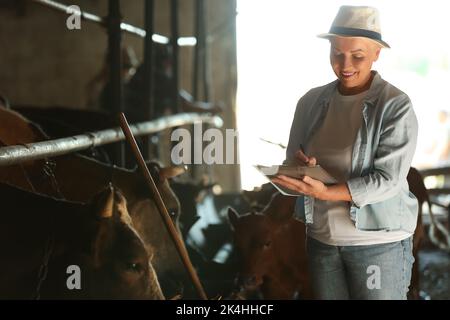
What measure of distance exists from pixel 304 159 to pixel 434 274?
3.77 meters

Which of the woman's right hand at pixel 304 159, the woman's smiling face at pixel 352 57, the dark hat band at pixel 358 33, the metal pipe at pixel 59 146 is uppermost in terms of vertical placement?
the dark hat band at pixel 358 33

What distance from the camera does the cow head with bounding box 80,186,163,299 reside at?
8.99ft

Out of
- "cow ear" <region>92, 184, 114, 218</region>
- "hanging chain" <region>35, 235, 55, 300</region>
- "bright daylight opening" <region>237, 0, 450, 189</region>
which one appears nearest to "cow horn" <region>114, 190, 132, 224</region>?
"cow ear" <region>92, 184, 114, 218</region>

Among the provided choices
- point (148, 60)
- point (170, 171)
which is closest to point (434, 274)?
point (148, 60)

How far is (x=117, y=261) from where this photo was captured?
2789mm

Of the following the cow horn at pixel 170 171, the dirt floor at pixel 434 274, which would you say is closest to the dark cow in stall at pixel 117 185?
the cow horn at pixel 170 171

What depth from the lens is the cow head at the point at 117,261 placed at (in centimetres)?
274

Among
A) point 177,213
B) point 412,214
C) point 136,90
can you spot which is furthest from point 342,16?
point 136,90

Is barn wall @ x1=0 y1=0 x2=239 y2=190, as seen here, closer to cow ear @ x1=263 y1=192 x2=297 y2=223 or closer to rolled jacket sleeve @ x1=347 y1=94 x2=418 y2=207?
cow ear @ x1=263 y1=192 x2=297 y2=223

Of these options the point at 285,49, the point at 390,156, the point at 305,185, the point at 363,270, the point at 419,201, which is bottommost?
the point at 363,270

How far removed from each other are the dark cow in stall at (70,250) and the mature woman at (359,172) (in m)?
0.75

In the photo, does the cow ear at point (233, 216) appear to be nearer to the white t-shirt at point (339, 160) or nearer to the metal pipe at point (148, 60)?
the metal pipe at point (148, 60)

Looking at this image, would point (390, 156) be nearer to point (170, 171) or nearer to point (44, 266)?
point (170, 171)
